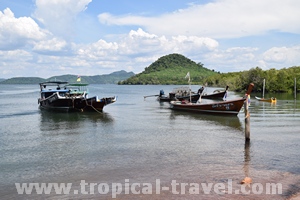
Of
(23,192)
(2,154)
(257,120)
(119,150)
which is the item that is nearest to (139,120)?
(257,120)

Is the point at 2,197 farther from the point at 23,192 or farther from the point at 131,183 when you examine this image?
the point at 131,183

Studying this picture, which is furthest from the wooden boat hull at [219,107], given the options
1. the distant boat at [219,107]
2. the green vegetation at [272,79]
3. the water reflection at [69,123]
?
the green vegetation at [272,79]

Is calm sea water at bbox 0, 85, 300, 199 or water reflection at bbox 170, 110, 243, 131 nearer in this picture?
calm sea water at bbox 0, 85, 300, 199

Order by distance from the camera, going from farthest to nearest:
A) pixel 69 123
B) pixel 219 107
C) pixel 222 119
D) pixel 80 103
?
pixel 80 103
pixel 219 107
pixel 222 119
pixel 69 123

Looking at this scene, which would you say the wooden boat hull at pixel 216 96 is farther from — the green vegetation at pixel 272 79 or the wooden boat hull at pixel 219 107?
the green vegetation at pixel 272 79

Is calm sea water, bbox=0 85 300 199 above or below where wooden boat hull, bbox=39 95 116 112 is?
below

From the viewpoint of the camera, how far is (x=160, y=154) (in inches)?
703

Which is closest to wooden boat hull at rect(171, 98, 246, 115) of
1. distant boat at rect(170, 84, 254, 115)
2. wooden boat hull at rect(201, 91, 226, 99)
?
distant boat at rect(170, 84, 254, 115)

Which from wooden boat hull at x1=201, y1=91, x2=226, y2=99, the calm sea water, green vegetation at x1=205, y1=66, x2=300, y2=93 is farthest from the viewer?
green vegetation at x1=205, y1=66, x2=300, y2=93

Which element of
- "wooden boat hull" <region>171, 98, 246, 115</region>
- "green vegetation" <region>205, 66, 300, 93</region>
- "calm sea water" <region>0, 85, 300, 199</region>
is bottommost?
"calm sea water" <region>0, 85, 300, 199</region>

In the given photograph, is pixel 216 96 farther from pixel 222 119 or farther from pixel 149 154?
pixel 149 154

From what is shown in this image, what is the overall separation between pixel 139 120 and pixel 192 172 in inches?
777

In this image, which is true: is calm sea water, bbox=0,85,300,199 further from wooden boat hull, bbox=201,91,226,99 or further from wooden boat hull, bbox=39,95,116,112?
wooden boat hull, bbox=201,91,226,99

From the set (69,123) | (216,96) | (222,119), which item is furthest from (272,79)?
(69,123)
